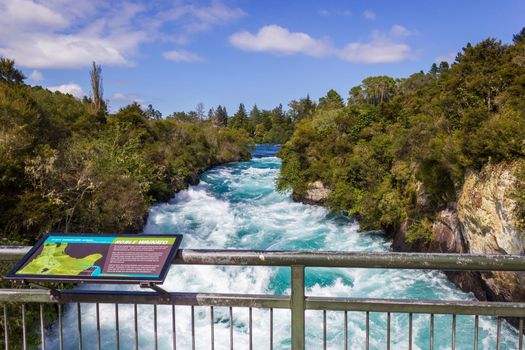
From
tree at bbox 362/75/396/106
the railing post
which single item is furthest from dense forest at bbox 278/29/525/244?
tree at bbox 362/75/396/106

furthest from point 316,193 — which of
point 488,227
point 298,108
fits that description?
point 298,108

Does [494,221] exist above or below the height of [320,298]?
below

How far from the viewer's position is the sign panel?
2.18 m

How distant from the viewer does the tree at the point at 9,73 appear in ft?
65.6

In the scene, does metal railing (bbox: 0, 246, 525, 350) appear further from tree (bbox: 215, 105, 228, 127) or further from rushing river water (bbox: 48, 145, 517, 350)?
tree (bbox: 215, 105, 228, 127)

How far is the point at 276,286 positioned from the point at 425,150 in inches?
268

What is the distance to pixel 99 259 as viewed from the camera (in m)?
2.31

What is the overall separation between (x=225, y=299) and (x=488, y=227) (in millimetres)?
9164

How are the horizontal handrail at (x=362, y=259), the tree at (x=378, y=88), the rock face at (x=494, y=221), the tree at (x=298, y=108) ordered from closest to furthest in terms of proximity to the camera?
the horizontal handrail at (x=362, y=259)
the rock face at (x=494, y=221)
the tree at (x=378, y=88)
the tree at (x=298, y=108)

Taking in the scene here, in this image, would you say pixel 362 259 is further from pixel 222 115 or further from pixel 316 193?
pixel 222 115

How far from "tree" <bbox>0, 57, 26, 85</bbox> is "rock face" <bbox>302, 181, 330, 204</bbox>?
1662 centimetres

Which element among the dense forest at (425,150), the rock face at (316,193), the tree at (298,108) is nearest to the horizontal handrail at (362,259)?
the dense forest at (425,150)

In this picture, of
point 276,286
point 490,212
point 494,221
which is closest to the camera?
point 494,221

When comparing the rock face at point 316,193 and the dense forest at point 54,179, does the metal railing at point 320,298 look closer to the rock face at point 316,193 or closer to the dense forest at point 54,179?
the dense forest at point 54,179
